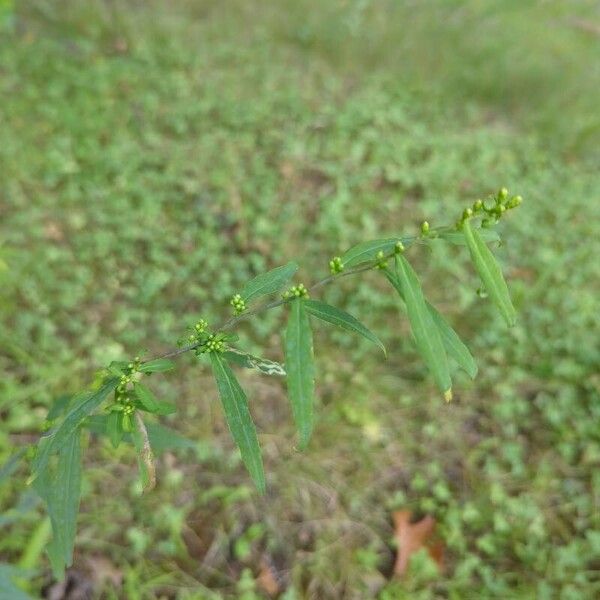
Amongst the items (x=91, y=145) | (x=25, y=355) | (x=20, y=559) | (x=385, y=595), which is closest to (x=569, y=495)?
(x=385, y=595)

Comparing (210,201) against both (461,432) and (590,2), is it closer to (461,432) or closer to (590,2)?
(461,432)

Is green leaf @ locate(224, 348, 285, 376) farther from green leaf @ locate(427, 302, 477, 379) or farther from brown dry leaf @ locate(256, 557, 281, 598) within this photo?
brown dry leaf @ locate(256, 557, 281, 598)

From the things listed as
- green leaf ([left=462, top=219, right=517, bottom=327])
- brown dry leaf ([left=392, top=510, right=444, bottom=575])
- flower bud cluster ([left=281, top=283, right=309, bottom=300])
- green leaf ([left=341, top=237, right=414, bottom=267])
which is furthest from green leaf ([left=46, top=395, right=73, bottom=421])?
brown dry leaf ([left=392, top=510, right=444, bottom=575])

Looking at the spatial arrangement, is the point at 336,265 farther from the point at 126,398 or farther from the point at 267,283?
the point at 126,398

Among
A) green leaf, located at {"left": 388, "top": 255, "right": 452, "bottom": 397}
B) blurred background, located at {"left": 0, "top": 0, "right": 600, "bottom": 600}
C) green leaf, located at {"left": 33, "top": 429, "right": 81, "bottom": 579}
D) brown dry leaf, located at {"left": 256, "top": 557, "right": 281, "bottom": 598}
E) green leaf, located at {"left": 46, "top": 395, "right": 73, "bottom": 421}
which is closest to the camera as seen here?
green leaf, located at {"left": 388, "top": 255, "right": 452, "bottom": 397}

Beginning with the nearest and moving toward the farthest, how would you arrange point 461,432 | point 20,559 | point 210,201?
point 20,559 → point 461,432 → point 210,201

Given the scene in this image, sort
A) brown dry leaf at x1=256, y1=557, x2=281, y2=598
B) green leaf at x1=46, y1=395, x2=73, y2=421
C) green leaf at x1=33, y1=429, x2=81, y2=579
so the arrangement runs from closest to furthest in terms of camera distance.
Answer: green leaf at x1=33, y1=429, x2=81, y2=579 → green leaf at x1=46, y1=395, x2=73, y2=421 → brown dry leaf at x1=256, y1=557, x2=281, y2=598

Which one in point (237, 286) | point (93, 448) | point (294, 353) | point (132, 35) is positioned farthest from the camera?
point (132, 35)

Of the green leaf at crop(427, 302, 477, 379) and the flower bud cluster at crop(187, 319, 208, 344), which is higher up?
the flower bud cluster at crop(187, 319, 208, 344)
